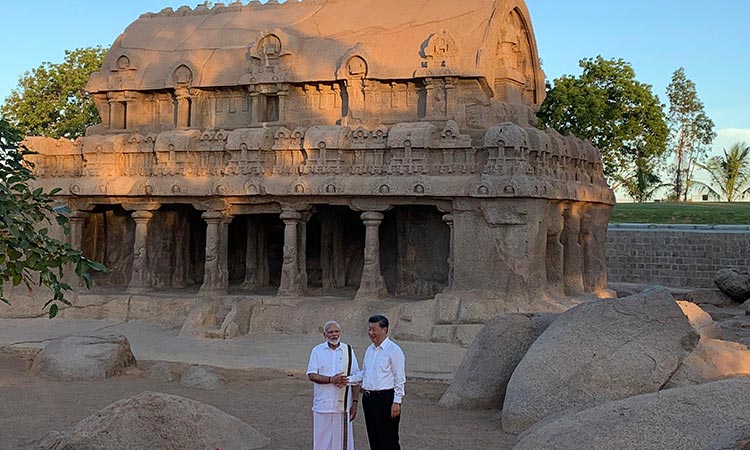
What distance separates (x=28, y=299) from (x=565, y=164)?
11468mm

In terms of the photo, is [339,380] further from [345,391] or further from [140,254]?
[140,254]

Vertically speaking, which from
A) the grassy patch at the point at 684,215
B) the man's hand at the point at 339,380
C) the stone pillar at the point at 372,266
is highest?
the grassy patch at the point at 684,215

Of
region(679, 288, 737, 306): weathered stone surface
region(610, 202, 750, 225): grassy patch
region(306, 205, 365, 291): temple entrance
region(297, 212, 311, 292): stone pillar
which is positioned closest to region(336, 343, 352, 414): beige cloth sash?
region(297, 212, 311, 292): stone pillar

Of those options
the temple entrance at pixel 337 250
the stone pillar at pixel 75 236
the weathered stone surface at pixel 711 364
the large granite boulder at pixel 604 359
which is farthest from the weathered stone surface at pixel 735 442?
the stone pillar at pixel 75 236

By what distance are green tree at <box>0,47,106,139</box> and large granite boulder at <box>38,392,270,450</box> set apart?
29.4 metres

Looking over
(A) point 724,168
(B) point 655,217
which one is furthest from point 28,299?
A: (A) point 724,168

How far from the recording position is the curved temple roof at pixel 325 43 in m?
15.6

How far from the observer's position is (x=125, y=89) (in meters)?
18.1

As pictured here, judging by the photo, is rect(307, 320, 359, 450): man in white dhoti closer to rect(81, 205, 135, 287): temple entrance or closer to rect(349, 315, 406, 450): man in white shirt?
rect(349, 315, 406, 450): man in white shirt

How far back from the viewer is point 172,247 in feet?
58.5

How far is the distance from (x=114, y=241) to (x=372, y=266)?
717 centimetres

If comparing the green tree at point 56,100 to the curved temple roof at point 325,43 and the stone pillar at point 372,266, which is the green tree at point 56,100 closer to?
the curved temple roof at point 325,43

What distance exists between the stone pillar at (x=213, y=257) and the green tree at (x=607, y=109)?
2341 centimetres

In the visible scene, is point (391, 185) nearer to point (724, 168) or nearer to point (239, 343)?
point (239, 343)
